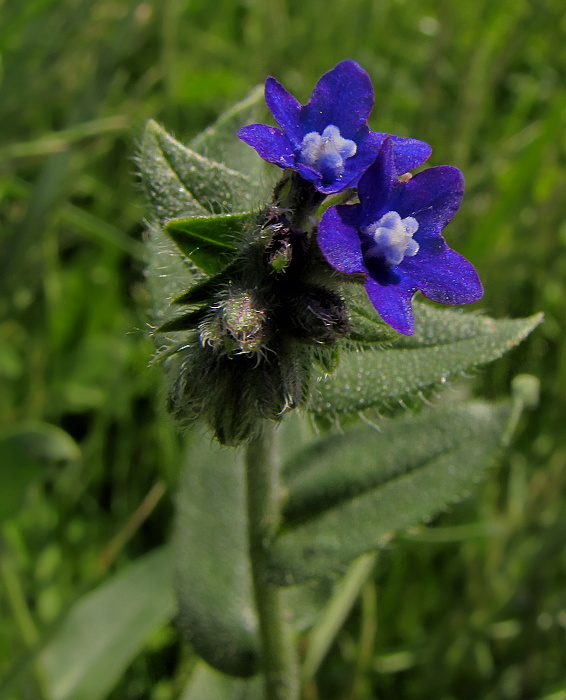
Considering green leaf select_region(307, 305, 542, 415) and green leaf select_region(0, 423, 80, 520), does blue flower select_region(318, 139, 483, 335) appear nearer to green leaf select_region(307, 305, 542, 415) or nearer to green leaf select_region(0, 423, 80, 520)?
green leaf select_region(307, 305, 542, 415)

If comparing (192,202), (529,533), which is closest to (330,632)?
(529,533)

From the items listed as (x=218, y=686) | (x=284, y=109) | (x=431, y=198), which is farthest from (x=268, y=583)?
(x=284, y=109)

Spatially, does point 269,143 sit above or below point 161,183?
above

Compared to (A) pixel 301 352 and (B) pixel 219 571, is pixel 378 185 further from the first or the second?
(B) pixel 219 571

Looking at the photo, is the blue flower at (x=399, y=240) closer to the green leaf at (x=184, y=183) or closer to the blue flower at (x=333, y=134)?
the blue flower at (x=333, y=134)

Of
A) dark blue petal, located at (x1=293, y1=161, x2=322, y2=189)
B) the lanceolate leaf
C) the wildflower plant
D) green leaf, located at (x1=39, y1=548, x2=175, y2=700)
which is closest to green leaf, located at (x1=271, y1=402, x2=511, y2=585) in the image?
the wildflower plant

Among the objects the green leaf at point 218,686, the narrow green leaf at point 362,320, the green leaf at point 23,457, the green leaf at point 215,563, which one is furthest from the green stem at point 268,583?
the green leaf at point 23,457
